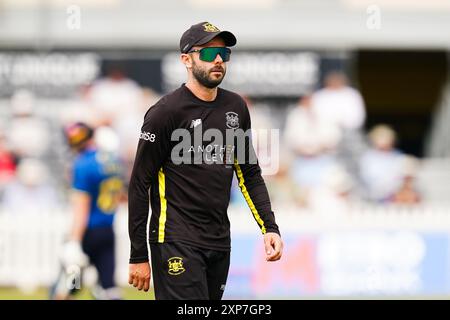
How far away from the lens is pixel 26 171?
18.0 meters

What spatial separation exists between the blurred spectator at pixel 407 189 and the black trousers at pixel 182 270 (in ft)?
35.3

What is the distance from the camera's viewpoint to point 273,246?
7.32 m

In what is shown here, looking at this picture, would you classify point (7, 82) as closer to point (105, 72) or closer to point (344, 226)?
point (105, 72)

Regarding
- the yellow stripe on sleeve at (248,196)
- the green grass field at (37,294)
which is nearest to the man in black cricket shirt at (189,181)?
the yellow stripe on sleeve at (248,196)

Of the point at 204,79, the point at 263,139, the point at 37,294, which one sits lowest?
the point at 37,294

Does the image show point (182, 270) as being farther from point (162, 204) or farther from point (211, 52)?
point (211, 52)

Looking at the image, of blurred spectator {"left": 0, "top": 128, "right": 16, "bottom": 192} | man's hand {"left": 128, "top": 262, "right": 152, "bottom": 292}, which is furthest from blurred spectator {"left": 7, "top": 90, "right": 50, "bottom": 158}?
man's hand {"left": 128, "top": 262, "right": 152, "bottom": 292}

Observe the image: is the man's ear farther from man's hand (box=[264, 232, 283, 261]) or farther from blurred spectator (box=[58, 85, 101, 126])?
blurred spectator (box=[58, 85, 101, 126])

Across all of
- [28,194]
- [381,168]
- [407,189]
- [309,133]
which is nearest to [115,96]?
[28,194]

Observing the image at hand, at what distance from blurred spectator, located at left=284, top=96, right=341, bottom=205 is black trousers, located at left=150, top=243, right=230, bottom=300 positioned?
998 centimetres

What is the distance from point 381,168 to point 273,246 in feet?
39.1

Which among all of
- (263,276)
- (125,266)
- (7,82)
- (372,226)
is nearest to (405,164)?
(372,226)

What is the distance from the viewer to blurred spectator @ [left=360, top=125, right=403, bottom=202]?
1861cm

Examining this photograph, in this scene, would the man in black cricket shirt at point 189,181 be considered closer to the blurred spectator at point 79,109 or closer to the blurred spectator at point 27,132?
the blurred spectator at point 79,109
